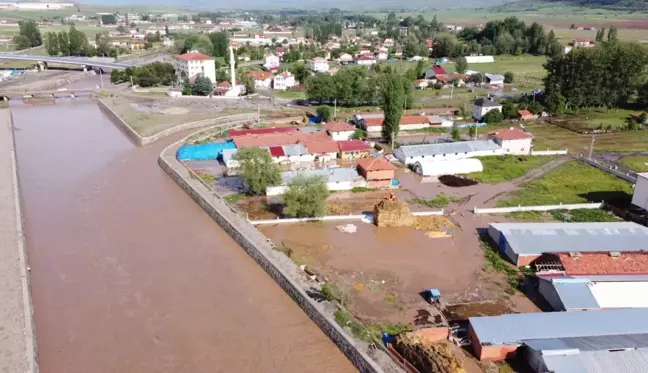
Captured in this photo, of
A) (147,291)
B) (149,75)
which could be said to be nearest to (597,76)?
(147,291)

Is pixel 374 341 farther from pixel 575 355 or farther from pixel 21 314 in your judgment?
pixel 21 314

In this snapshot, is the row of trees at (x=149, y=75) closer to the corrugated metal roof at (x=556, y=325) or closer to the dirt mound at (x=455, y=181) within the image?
the dirt mound at (x=455, y=181)

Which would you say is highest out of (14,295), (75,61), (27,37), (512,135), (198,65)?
(27,37)

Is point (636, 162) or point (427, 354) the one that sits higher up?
point (636, 162)

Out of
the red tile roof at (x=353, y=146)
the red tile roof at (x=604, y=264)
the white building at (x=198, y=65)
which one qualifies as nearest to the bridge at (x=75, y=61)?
the white building at (x=198, y=65)

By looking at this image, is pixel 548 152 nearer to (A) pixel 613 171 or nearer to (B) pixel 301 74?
(A) pixel 613 171

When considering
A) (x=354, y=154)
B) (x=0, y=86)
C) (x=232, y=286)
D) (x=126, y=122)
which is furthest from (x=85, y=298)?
(x=0, y=86)

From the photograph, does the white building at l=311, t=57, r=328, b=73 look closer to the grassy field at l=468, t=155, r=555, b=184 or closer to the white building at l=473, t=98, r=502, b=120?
the white building at l=473, t=98, r=502, b=120
